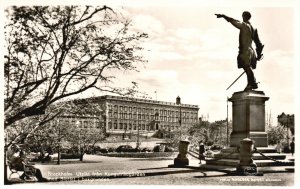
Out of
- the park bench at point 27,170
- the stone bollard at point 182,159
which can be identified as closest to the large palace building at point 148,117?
the stone bollard at point 182,159

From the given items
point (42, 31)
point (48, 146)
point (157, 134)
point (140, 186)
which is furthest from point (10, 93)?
point (157, 134)

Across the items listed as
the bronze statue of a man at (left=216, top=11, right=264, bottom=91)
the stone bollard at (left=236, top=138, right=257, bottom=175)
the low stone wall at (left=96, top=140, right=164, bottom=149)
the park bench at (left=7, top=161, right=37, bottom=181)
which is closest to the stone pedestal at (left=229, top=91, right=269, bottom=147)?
the bronze statue of a man at (left=216, top=11, right=264, bottom=91)

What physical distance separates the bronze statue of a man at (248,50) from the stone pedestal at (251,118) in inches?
14.7

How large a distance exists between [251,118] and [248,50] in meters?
2.15

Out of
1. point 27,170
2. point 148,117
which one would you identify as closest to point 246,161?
point 27,170

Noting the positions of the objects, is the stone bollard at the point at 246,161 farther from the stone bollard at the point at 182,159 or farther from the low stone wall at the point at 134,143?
the low stone wall at the point at 134,143

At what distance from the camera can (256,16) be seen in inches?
462

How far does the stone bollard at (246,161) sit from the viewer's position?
36.1 ft

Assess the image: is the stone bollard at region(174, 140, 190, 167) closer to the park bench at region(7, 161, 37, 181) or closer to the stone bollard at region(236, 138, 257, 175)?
the stone bollard at region(236, 138, 257, 175)

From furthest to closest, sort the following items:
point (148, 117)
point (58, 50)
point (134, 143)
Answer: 1. point (148, 117)
2. point (134, 143)
3. point (58, 50)

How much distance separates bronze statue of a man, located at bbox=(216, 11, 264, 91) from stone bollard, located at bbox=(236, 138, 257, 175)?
2457mm

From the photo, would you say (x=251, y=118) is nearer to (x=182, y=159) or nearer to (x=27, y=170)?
(x=182, y=159)

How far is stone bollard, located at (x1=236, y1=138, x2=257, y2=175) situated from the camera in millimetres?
11016

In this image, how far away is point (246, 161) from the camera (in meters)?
11.1
